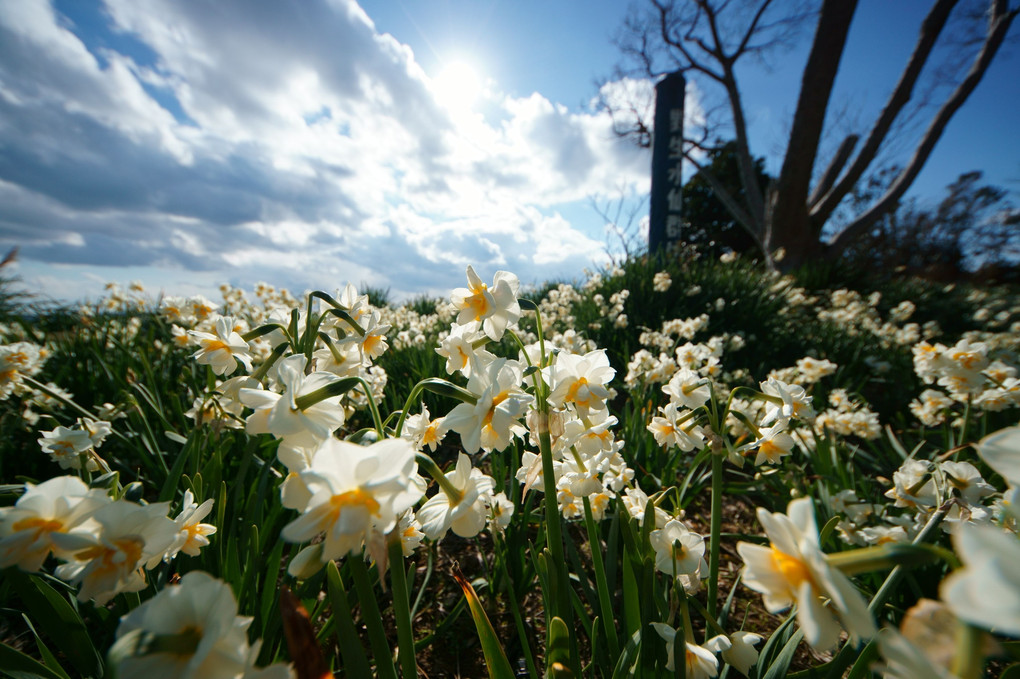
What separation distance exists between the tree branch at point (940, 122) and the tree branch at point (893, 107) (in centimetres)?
75

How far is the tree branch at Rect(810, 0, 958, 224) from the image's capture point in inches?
387

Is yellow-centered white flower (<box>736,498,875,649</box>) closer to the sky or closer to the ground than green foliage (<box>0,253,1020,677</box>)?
closer to the sky

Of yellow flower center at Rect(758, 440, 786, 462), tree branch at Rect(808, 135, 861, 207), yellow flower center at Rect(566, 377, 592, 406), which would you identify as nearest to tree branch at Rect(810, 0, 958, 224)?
tree branch at Rect(808, 135, 861, 207)

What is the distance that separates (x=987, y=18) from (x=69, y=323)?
19640 mm

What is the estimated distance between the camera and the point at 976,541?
1.17ft

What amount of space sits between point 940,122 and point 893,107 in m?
1.20

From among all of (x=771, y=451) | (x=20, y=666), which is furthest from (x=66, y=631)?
(x=771, y=451)

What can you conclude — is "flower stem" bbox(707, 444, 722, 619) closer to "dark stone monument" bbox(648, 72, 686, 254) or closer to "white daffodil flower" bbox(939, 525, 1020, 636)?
"white daffodil flower" bbox(939, 525, 1020, 636)

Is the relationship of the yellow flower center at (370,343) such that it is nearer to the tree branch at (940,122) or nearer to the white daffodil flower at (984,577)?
the white daffodil flower at (984,577)

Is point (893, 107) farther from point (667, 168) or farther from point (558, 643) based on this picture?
point (558, 643)

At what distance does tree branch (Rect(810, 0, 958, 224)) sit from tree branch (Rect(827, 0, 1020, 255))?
0.75 m

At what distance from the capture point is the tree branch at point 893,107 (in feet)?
32.2

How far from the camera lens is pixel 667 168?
8.47m

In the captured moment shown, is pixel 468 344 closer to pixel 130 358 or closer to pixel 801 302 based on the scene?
pixel 130 358
